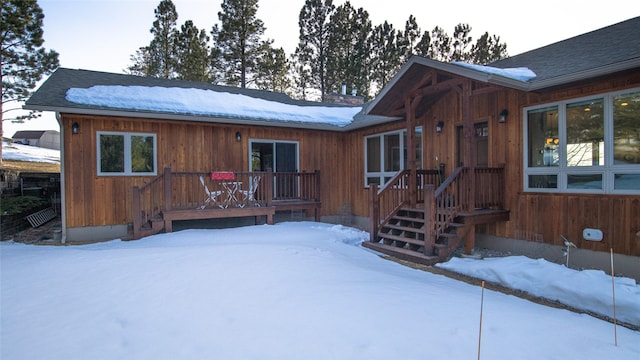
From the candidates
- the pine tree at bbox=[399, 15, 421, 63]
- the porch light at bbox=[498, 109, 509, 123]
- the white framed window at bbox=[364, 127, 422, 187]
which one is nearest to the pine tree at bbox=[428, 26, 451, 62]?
the pine tree at bbox=[399, 15, 421, 63]

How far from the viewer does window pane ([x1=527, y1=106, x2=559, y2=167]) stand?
596cm

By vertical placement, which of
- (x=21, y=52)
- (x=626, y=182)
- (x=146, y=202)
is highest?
(x=21, y=52)

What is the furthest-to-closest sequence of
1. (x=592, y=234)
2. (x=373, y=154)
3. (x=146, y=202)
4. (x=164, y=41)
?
(x=164, y=41)
(x=373, y=154)
(x=146, y=202)
(x=592, y=234)

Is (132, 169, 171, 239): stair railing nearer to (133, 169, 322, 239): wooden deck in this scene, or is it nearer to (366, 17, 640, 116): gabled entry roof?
(133, 169, 322, 239): wooden deck

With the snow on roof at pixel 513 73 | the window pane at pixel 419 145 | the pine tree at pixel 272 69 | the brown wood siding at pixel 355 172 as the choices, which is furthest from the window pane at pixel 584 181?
the pine tree at pixel 272 69

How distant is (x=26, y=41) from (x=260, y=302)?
16984mm

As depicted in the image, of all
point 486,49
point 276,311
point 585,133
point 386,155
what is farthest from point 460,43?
point 276,311

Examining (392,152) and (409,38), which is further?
(409,38)

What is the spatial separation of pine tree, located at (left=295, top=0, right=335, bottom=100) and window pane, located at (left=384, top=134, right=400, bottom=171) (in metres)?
12.7

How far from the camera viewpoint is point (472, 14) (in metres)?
20.9

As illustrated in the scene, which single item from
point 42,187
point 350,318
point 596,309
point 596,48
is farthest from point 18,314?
point 42,187

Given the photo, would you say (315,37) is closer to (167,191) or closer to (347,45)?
(347,45)

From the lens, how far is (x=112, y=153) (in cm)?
823

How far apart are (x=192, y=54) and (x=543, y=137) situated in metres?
18.1
